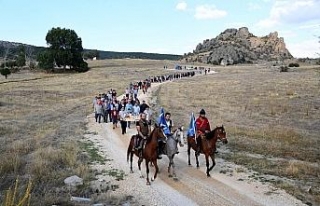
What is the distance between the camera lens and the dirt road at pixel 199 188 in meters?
12.4

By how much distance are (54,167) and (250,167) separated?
Answer: 24.2 feet

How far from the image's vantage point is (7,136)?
23.3m

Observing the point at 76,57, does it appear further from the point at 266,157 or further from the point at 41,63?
the point at 266,157

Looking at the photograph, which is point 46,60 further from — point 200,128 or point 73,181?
point 73,181

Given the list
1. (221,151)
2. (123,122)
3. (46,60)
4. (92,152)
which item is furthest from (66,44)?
(221,151)

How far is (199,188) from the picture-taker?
13586 millimetres

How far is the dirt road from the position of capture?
1242 cm

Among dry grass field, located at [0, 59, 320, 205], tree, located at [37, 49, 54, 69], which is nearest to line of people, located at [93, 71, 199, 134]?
dry grass field, located at [0, 59, 320, 205]

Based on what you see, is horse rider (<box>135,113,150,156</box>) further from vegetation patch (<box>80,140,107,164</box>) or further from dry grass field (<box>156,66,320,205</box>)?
dry grass field (<box>156,66,320,205</box>)

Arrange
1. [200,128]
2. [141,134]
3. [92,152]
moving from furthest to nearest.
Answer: [92,152] < [200,128] < [141,134]

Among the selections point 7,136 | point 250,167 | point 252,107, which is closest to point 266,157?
point 250,167

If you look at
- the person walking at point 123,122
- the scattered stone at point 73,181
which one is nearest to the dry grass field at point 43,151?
the scattered stone at point 73,181

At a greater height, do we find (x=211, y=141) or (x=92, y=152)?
(x=211, y=141)

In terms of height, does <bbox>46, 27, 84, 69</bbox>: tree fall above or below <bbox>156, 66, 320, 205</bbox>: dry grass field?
above
